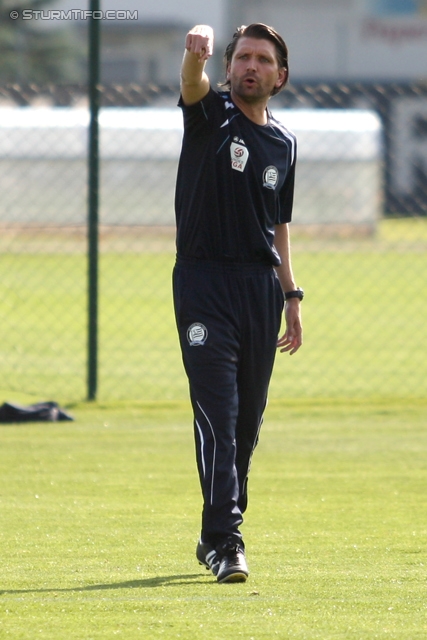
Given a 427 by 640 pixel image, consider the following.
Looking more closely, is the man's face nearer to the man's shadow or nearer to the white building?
the man's shadow

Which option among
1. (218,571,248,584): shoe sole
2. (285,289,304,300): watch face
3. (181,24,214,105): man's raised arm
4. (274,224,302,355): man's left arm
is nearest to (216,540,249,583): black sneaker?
(218,571,248,584): shoe sole

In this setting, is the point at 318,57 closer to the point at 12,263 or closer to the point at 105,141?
the point at 105,141

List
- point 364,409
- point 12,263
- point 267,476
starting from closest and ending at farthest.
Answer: point 267,476 < point 364,409 < point 12,263

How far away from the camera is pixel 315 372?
11250mm

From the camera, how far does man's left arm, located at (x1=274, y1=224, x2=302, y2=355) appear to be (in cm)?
475

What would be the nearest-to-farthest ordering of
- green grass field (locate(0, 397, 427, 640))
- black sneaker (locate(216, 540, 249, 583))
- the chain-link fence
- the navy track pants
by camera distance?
green grass field (locate(0, 397, 427, 640)), black sneaker (locate(216, 540, 249, 583)), the navy track pants, the chain-link fence

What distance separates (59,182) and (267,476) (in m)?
20.3

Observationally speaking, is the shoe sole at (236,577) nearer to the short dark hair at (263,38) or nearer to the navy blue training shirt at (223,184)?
the navy blue training shirt at (223,184)

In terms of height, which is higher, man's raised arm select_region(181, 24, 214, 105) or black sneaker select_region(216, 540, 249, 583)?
man's raised arm select_region(181, 24, 214, 105)

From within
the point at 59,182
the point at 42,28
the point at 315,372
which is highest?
the point at 42,28

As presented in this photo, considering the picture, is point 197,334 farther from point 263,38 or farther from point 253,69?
point 263,38

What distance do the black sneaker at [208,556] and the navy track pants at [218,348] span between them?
3 centimetres

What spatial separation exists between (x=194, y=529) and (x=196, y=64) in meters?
2.13

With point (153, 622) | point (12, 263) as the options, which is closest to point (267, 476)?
point (153, 622)
